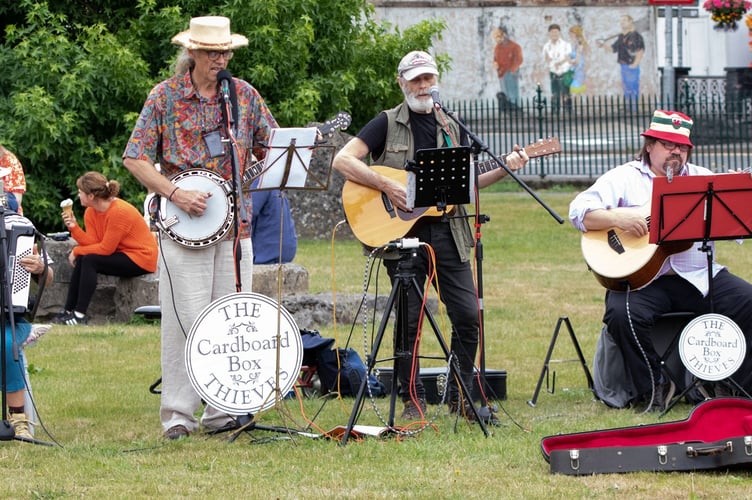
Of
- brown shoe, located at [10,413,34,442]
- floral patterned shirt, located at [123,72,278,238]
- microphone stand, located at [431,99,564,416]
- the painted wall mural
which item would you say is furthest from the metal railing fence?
brown shoe, located at [10,413,34,442]

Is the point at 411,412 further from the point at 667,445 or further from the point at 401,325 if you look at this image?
the point at 667,445

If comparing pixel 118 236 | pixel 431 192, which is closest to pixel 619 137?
pixel 118 236

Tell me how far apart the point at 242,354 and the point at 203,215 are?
766 millimetres

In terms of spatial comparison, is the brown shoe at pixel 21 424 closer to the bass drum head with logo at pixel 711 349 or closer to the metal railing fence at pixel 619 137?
the bass drum head with logo at pixel 711 349

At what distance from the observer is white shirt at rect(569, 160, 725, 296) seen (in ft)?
28.7

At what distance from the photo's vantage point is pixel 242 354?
7395 mm

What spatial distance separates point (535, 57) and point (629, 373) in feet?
94.3

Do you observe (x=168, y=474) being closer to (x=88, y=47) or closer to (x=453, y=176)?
(x=453, y=176)

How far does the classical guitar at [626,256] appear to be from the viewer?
28.1 ft

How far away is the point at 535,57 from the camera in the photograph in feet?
121

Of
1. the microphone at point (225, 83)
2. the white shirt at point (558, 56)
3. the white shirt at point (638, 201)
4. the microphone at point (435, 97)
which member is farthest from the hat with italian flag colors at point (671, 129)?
the white shirt at point (558, 56)

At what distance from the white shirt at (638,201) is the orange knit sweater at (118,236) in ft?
18.1

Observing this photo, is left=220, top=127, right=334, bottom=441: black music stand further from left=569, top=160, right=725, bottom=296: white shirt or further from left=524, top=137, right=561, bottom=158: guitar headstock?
left=569, top=160, right=725, bottom=296: white shirt

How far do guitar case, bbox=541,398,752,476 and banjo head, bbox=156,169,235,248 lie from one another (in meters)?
2.09
